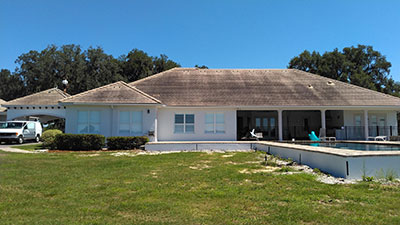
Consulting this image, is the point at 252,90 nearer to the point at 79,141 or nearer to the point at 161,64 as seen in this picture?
the point at 79,141

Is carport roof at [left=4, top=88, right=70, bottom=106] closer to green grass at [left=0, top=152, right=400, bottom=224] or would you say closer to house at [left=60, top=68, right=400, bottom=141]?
house at [left=60, top=68, right=400, bottom=141]

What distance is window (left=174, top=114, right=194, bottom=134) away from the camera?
21.8 metres

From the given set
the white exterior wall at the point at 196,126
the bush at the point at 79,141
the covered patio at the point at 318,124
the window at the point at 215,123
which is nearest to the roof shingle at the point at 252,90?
the white exterior wall at the point at 196,126

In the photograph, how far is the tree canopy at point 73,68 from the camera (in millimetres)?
48281

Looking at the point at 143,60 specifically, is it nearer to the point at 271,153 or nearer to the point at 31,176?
the point at 271,153

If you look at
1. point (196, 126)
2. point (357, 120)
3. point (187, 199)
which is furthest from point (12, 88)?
point (187, 199)

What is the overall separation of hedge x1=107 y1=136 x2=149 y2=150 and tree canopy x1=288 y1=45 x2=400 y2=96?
123 ft

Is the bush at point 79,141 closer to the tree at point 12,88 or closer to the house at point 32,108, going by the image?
the house at point 32,108

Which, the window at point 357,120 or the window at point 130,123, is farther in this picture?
the window at point 357,120

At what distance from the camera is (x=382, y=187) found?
7598 millimetres

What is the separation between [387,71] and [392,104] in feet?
106

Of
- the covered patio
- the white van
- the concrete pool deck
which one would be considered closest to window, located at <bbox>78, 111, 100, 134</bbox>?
the white van

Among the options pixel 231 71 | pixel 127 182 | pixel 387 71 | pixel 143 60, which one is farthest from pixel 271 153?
pixel 387 71

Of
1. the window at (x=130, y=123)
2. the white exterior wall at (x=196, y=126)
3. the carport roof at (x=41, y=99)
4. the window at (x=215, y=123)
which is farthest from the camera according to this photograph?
the carport roof at (x=41, y=99)
